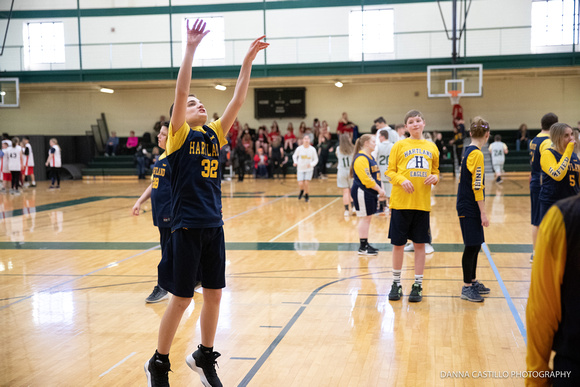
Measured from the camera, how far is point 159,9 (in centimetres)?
2459

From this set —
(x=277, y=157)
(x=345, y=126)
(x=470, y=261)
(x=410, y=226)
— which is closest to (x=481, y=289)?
(x=470, y=261)

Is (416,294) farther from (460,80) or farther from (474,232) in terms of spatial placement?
(460,80)

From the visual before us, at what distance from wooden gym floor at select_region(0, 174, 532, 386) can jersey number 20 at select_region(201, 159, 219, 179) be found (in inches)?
52.3

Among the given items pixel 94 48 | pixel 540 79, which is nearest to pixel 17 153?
pixel 94 48

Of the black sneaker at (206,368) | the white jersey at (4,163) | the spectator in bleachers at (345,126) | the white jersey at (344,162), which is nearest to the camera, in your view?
the black sneaker at (206,368)

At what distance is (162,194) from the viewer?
205 inches

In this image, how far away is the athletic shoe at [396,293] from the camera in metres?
5.36

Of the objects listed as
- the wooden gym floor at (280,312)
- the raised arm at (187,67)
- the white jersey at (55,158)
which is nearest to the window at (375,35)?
the white jersey at (55,158)

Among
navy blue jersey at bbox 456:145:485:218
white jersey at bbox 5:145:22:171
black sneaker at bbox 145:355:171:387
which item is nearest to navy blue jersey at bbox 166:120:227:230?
black sneaker at bbox 145:355:171:387

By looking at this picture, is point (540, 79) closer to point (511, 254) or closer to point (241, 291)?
point (511, 254)

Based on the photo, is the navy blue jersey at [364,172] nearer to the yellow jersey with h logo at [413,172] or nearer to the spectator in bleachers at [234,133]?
the yellow jersey with h logo at [413,172]

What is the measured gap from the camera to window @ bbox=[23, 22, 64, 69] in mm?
25016

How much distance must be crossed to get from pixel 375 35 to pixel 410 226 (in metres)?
19.2

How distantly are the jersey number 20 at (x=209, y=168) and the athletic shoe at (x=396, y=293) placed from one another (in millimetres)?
2725
